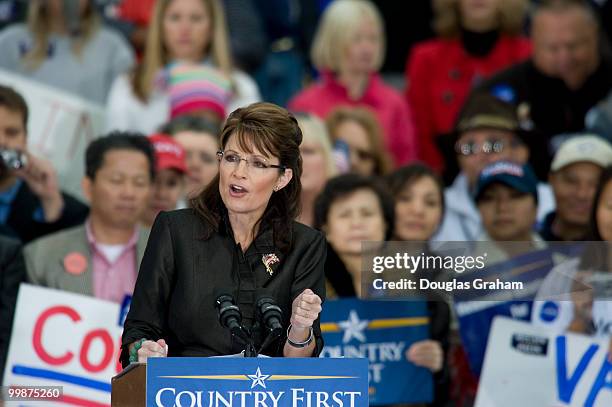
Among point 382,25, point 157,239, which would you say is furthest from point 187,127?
point 157,239

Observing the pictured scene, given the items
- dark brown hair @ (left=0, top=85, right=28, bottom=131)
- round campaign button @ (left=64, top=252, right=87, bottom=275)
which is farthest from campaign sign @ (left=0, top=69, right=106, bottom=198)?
round campaign button @ (left=64, top=252, right=87, bottom=275)

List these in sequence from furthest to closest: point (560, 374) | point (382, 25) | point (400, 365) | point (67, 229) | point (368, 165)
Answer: point (382, 25), point (368, 165), point (67, 229), point (400, 365), point (560, 374)

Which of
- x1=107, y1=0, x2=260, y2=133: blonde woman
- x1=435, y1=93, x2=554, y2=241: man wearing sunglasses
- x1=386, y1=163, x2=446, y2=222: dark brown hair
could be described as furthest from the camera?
x1=107, y1=0, x2=260, y2=133: blonde woman

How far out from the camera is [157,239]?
4547 millimetres

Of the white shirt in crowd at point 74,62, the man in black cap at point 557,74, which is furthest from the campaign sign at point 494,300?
the white shirt in crowd at point 74,62

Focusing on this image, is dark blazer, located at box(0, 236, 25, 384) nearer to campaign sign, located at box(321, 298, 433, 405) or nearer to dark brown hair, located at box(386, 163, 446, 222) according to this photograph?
campaign sign, located at box(321, 298, 433, 405)

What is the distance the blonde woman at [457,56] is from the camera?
368 inches

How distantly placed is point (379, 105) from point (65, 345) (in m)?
3.59

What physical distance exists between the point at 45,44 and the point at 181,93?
1.05 meters

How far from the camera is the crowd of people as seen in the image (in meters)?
6.78

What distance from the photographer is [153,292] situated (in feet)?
14.7

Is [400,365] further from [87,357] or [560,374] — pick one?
[87,357]

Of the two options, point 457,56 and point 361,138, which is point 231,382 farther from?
point 457,56

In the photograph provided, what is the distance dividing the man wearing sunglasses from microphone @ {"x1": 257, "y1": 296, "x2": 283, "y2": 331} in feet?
12.4
